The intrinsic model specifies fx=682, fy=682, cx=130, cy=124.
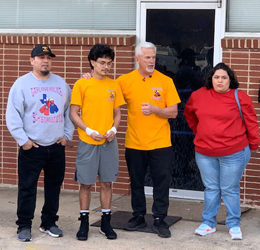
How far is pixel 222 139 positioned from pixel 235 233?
91 cm

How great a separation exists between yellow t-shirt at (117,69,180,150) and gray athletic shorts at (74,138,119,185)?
1.06 ft

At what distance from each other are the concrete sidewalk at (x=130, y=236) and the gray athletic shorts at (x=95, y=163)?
1.93 ft

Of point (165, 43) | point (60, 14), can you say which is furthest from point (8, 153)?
point (165, 43)

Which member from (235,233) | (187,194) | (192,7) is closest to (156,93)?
(235,233)

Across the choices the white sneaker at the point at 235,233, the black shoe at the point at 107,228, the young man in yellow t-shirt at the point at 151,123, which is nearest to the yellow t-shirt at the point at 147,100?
the young man in yellow t-shirt at the point at 151,123

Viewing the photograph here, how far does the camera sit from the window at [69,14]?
841 centimetres

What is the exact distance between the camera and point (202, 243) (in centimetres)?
636

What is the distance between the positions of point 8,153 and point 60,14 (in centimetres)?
190

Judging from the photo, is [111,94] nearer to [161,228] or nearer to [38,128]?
[38,128]

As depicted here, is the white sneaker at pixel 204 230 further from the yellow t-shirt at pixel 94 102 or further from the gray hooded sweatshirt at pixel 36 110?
the gray hooded sweatshirt at pixel 36 110

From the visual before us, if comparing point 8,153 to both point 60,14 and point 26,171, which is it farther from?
point 26,171

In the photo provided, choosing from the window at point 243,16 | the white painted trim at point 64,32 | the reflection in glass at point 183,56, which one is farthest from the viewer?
the white painted trim at point 64,32

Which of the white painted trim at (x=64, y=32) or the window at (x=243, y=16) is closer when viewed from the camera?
the window at (x=243, y=16)

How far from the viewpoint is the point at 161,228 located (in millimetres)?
6582
